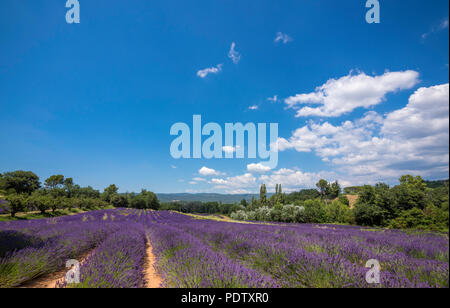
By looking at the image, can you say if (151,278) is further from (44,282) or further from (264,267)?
(264,267)

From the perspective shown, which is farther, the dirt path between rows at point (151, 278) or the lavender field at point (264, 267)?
the dirt path between rows at point (151, 278)

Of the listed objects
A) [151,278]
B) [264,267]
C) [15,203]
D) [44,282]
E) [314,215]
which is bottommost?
[314,215]

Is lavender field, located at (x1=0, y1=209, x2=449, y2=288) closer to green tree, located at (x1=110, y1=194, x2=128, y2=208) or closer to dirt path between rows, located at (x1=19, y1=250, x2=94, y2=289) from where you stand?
dirt path between rows, located at (x1=19, y1=250, x2=94, y2=289)

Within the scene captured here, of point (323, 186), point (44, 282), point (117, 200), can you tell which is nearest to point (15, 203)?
point (44, 282)

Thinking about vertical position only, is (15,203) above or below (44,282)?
→ below

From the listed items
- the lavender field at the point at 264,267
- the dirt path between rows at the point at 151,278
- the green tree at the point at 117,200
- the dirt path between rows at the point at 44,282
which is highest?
the lavender field at the point at 264,267

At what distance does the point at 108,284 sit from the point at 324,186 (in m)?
65.5

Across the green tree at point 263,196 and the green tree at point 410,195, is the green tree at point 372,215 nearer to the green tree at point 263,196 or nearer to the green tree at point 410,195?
the green tree at point 410,195

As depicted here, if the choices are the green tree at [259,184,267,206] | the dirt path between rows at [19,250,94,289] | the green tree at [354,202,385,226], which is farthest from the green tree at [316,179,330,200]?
the dirt path between rows at [19,250,94,289]

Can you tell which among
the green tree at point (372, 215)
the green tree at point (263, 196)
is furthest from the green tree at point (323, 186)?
the green tree at point (372, 215)

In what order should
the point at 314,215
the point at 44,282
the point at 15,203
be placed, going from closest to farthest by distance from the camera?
the point at 44,282, the point at 15,203, the point at 314,215

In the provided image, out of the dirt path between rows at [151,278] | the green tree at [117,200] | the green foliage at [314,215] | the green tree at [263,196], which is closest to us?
the dirt path between rows at [151,278]

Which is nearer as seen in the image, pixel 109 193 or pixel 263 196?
pixel 263 196
